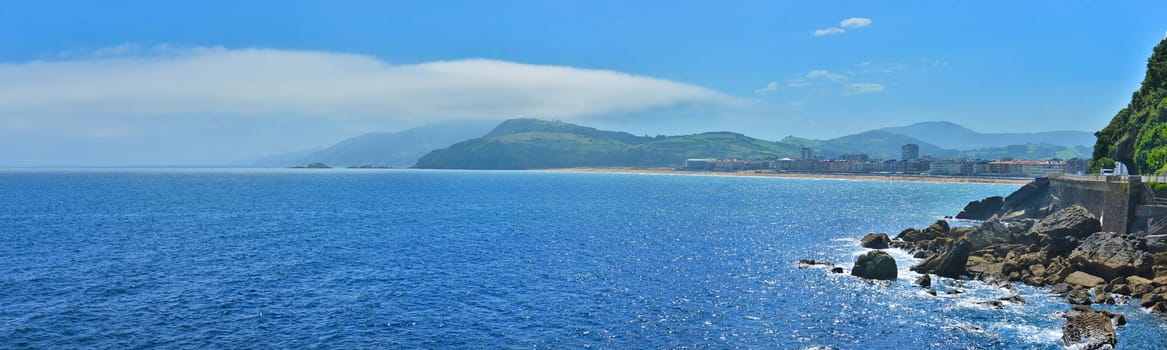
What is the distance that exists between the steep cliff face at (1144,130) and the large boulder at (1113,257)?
25.2 metres

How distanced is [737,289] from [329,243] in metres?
46.3

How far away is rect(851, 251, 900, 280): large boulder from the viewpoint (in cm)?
5400

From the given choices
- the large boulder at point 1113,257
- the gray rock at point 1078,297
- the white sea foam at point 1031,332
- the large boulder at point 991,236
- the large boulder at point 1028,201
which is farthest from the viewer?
the large boulder at point 1028,201

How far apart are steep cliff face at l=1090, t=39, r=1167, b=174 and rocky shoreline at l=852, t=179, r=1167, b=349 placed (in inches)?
778

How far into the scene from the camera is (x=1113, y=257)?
1972 inches

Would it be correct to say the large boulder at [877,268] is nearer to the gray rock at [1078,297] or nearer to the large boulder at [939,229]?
the gray rock at [1078,297]

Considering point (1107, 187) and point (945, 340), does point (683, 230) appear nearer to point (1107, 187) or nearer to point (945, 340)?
point (1107, 187)

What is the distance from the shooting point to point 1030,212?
94.9 meters

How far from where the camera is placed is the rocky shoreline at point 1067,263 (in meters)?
41.1

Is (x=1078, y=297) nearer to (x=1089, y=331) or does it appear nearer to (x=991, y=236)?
(x=1089, y=331)

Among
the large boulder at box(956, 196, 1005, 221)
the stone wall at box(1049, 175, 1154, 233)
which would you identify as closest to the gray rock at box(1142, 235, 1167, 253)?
the stone wall at box(1049, 175, 1154, 233)

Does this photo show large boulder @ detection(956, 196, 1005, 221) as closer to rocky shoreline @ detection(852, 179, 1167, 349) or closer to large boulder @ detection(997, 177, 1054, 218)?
large boulder @ detection(997, 177, 1054, 218)

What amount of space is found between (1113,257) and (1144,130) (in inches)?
1920

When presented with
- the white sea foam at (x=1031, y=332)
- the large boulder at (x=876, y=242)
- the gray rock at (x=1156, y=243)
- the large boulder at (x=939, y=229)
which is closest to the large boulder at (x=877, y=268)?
the white sea foam at (x=1031, y=332)
